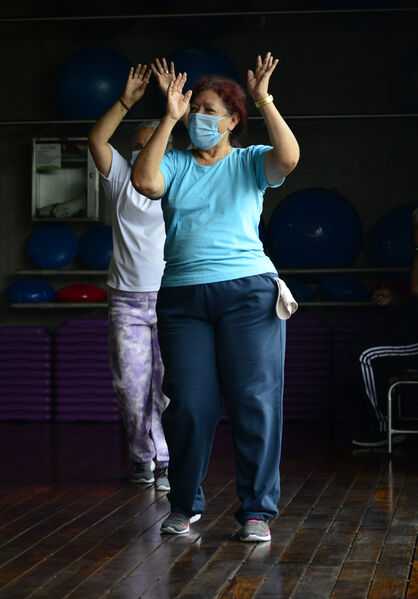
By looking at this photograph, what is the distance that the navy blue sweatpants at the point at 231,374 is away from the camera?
3.12 meters

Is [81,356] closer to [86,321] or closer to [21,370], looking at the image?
[86,321]

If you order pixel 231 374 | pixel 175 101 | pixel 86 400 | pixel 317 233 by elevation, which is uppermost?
pixel 175 101

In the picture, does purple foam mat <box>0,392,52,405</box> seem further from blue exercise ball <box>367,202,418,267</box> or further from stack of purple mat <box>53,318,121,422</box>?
blue exercise ball <box>367,202,418,267</box>

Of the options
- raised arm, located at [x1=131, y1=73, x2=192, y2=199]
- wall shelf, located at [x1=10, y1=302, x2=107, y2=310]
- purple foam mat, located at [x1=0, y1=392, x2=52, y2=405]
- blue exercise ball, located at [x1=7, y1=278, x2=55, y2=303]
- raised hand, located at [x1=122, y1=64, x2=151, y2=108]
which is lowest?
purple foam mat, located at [x1=0, y1=392, x2=52, y2=405]

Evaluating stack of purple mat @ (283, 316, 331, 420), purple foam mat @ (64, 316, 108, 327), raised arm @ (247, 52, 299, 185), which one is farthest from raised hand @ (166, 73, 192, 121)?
purple foam mat @ (64, 316, 108, 327)

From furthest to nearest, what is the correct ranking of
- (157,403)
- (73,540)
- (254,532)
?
(157,403) < (73,540) < (254,532)

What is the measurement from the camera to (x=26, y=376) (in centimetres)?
664

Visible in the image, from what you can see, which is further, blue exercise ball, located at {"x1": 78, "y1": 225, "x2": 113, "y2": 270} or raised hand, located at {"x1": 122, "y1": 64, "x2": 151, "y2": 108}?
blue exercise ball, located at {"x1": 78, "y1": 225, "x2": 113, "y2": 270}

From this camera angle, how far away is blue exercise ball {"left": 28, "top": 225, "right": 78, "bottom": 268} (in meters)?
6.88

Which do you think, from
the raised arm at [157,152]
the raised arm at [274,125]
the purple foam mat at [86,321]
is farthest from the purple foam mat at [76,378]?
the raised arm at [274,125]

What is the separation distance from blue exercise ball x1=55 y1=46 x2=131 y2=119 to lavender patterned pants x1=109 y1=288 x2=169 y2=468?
269cm

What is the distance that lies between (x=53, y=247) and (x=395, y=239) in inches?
95.5

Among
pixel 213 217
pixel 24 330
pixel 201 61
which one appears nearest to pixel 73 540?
pixel 213 217

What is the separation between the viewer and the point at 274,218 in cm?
675
